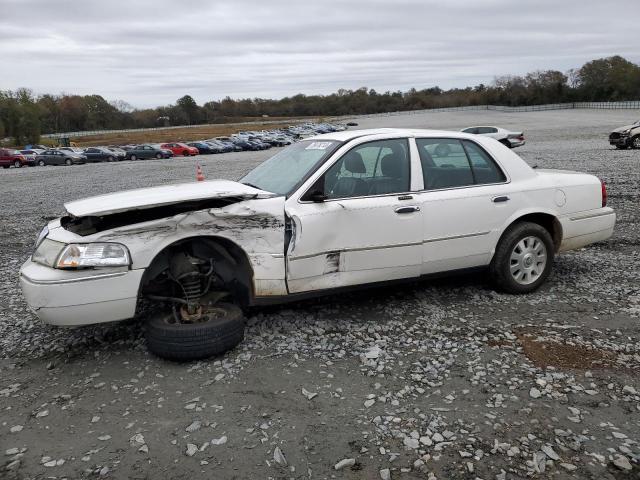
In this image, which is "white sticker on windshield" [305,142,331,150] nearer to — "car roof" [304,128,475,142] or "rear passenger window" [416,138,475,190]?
"car roof" [304,128,475,142]

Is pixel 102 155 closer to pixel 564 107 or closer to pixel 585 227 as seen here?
pixel 585 227

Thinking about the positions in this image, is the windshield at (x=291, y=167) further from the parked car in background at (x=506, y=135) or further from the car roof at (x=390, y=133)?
the parked car in background at (x=506, y=135)

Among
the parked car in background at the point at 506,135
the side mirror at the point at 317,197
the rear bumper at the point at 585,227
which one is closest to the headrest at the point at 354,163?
the side mirror at the point at 317,197

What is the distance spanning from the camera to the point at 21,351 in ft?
14.2

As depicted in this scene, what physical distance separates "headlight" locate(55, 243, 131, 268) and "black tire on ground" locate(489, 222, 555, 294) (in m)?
3.28

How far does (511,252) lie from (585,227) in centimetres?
102

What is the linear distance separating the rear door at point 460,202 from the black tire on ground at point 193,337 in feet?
5.90

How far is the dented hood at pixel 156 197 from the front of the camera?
3.85m

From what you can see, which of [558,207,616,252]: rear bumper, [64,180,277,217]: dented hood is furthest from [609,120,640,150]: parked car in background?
[64,180,277,217]: dented hood

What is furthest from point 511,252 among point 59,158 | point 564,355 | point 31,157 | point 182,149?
point 182,149

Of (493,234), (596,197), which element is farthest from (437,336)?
(596,197)

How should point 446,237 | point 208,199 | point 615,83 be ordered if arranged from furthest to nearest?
point 615,83 → point 446,237 → point 208,199

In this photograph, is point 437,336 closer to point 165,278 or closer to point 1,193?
point 165,278

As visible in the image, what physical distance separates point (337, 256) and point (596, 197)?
Answer: 9.82 feet
